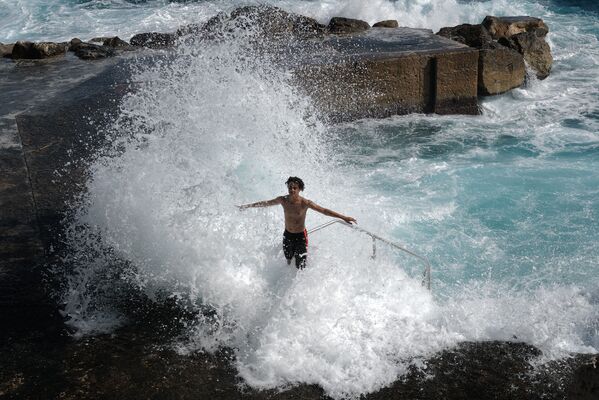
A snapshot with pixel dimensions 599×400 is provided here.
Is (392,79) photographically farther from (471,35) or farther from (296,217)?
(296,217)

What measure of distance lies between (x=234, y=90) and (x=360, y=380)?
5.06 m

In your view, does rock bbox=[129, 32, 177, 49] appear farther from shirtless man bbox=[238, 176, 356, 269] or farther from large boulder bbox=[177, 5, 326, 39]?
shirtless man bbox=[238, 176, 356, 269]

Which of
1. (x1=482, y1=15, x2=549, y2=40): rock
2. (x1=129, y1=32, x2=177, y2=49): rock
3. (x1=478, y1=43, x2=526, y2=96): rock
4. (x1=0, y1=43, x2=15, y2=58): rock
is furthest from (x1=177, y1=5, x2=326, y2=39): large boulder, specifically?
(x1=482, y1=15, x2=549, y2=40): rock

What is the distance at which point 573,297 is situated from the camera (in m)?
6.20

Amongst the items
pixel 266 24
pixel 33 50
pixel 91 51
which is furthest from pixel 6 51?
pixel 266 24

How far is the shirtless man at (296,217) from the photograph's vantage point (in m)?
5.67

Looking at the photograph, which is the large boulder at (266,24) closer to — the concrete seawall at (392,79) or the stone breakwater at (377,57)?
the stone breakwater at (377,57)

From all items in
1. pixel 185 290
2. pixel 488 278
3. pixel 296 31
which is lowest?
pixel 488 278

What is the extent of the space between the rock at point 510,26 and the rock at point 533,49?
3.15 ft

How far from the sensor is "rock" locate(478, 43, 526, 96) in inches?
456

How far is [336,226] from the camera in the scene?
745 centimetres

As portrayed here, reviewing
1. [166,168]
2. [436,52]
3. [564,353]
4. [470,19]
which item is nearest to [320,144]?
[436,52]

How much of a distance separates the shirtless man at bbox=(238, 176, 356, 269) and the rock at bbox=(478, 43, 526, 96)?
7.02 meters

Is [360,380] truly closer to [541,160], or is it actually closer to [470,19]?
[541,160]
